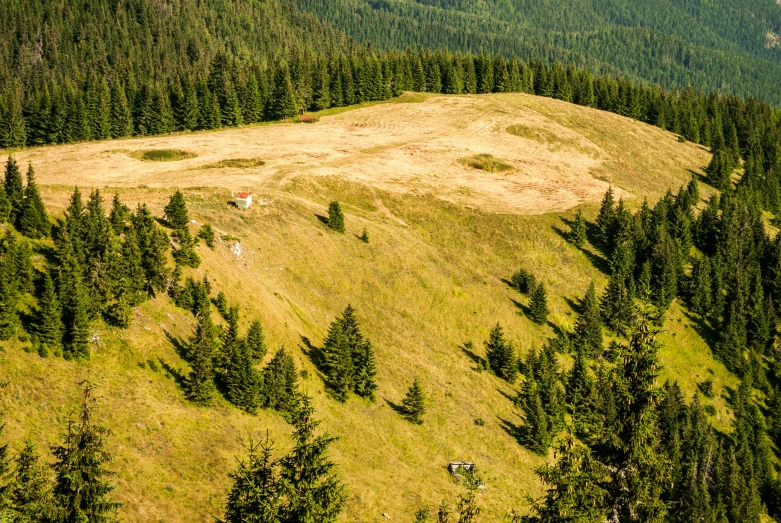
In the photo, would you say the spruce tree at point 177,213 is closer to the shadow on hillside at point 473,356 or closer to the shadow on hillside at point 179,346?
the shadow on hillside at point 179,346

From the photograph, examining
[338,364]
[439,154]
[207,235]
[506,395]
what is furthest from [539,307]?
[439,154]

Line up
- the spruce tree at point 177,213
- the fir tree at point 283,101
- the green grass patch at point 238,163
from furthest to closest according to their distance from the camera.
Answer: the fir tree at point 283,101
the green grass patch at point 238,163
the spruce tree at point 177,213

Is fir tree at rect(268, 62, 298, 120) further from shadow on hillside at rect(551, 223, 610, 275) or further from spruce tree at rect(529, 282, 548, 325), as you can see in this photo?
spruce tree at rect(529, 282, 548, 325)

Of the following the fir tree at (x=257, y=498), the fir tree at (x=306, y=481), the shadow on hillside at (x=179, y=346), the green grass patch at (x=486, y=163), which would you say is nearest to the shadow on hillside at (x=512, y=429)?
the shadow on hillside at (x=179, y=346)

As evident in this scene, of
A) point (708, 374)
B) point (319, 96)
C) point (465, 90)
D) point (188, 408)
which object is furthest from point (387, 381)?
point (465, 90)

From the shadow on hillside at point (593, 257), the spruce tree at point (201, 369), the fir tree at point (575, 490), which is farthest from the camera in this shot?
the shadow on hillside at point (593, 257)

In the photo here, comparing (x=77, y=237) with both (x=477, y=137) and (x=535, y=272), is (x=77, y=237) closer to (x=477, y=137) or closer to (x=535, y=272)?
(x=535, y=272)
